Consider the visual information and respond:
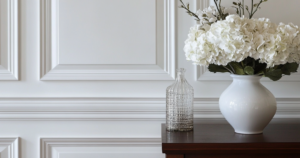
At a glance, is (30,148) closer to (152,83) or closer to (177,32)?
(152,83)

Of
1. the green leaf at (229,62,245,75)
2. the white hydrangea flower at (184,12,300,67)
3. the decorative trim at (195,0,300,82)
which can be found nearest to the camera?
the white hydrangea flower at (184,12,300,67)

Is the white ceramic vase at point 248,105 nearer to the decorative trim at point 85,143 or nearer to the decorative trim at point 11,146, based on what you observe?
the decorative trim at point 85,143

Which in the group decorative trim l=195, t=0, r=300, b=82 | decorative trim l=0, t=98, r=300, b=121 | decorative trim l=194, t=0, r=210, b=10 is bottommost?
decorative trim l=0, t=98, r=300, b=121

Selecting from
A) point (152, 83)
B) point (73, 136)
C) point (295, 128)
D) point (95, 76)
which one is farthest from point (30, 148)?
point (295, 128)

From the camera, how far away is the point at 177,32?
→ 4.55 feet

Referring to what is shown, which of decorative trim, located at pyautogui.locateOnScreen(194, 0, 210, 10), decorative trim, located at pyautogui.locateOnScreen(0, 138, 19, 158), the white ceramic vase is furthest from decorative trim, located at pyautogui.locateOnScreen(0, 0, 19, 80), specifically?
the white ceramic vase

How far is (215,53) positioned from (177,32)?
400 millimetres

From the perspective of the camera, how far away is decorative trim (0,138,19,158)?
140 centimetres

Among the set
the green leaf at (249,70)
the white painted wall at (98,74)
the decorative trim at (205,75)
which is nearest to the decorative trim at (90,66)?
the white painted wall at (98,74)

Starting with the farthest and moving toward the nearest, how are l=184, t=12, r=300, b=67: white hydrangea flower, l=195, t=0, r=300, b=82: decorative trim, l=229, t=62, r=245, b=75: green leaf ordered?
l=195, t=0, r=300, b=82: decorative trim
l=229, t=62, r=245, b=75: green leaf
l=184, t=12, r=300, b=67: white hydrangea flower

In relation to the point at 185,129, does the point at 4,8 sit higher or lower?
higher

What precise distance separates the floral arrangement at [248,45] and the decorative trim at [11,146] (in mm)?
890

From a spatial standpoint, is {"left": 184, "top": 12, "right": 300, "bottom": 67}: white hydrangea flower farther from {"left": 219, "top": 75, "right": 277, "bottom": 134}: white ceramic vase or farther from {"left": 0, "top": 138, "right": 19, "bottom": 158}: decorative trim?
→ {"left": 0, "top": 138, "right": 19, "bottom": 158}: decorative trim

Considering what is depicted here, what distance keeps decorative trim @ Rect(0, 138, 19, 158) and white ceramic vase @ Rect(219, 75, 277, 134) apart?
36.6 inches
